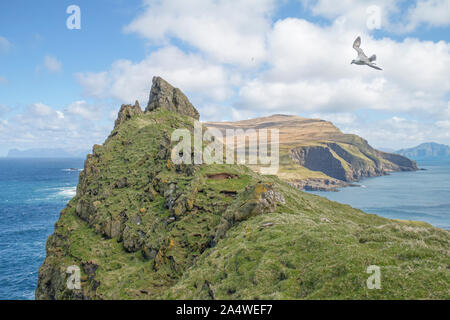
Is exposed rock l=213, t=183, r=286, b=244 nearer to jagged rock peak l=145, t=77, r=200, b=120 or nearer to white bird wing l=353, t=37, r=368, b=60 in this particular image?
white bird wing l=353, t=37, r=368, b=60

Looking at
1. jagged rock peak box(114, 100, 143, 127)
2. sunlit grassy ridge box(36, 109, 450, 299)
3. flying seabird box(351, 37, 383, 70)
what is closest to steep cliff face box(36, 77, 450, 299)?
sunlit grassy ridge box(36, 109, 450, 299)

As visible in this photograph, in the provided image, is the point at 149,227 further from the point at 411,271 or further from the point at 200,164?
the point at 411,271

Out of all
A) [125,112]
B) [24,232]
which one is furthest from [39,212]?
[125,112]

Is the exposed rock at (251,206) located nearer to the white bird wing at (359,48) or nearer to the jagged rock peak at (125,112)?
the white bird wing at (359,48)

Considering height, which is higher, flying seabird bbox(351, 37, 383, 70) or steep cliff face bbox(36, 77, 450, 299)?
flying seabird bbox(351, 37, 383, 70)

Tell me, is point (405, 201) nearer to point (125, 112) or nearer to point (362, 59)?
point (125, 112)

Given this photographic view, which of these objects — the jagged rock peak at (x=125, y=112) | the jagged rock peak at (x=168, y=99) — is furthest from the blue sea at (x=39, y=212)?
the jagged rock peak at (x=168, y=99)

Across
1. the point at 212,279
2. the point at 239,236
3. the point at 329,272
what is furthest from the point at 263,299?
the point at 239,236
